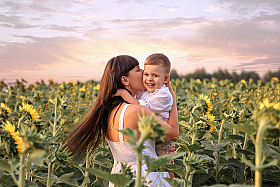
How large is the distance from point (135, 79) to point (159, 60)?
28 centimetres

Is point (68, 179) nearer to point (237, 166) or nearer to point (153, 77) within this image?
point (153, 77)

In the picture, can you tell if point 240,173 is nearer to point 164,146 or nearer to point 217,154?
point 217,154

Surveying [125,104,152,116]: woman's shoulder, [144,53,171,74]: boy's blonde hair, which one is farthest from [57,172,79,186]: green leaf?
[144,53,171,74]: boy's blonde hair

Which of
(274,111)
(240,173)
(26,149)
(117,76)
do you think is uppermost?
(117,76)

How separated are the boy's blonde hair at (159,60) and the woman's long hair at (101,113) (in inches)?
9.5

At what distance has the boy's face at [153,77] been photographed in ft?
7.73

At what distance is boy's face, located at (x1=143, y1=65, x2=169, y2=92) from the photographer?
2.36m

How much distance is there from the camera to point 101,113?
2160 millimetres

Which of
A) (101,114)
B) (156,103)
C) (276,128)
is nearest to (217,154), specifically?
(156,103)

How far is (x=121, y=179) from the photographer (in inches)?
35.8

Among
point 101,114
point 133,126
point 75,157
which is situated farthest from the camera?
point 75,157

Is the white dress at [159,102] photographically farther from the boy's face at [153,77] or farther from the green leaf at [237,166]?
the green leaf at [237,166]

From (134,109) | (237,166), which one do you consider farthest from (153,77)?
(237,166)

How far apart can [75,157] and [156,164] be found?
1585 millimetres
